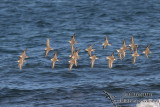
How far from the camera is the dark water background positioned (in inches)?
1351

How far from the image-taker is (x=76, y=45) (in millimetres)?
49781

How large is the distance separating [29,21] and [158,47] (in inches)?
909

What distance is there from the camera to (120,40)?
52531 mm

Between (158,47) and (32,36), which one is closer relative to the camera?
(158,47)

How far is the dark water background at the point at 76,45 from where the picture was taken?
113 feet

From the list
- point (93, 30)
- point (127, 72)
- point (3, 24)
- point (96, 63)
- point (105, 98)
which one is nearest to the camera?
point (105, 98)

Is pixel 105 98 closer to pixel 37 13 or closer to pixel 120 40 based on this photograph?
pixel 120 40

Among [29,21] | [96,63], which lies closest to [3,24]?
[29,21]

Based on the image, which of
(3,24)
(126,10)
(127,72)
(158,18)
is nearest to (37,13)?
(3,24)

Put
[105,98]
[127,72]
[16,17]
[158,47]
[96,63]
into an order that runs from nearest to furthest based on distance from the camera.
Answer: [105,98] → [127,72] → [96,63] → [158,47] → [16,17]

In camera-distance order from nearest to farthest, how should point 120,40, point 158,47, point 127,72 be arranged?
point 127,72
point 158,47
point 120,40

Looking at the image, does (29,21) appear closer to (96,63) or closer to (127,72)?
(96,63)

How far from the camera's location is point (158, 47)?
4869 cm

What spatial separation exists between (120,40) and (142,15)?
16.3 meters
